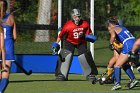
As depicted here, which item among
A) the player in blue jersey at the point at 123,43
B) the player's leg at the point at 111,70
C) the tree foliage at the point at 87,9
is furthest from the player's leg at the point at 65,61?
the tree foliage at the point at 87,9

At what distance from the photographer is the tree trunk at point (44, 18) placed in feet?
65.4

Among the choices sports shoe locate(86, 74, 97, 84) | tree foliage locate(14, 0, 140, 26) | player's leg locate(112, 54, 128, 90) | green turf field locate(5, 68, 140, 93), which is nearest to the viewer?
green turf field locate(5, 68, 140, 93)

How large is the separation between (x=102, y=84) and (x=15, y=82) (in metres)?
2.11

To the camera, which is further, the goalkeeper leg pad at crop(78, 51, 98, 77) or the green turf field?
the goalkeeper leg pad at crop(78, 51, 98, 77)

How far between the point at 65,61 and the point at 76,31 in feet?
3.20

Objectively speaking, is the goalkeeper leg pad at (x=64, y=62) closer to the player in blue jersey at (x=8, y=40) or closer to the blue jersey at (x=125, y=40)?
the blue jersey at (x=125, y=40)

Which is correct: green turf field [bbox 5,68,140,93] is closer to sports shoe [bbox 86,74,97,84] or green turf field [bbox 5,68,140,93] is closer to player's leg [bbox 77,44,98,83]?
sports shoe [bbox 86,74,97,84]

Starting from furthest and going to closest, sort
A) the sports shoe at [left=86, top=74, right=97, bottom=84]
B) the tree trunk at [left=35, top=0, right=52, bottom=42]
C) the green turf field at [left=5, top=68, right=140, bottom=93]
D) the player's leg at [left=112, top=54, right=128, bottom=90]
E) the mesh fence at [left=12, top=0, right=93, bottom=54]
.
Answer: the tree trunk at [left=35, top=0, right=52, bottom=42]
the mesh fence at [left=12, top=0, right=93, bottom=54]
the sports shoe at [left=86, top=74, right=97, bottom=84]
the player's leg at [left=112, top=54, right=128, bottom=90]
the green turf field at [left=5, top=68, right=140, bottom=93]

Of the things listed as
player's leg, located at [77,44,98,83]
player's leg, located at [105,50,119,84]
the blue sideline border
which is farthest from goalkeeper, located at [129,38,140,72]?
the blue sideline border

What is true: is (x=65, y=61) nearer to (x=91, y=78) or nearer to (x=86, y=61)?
(x=86, y=61)

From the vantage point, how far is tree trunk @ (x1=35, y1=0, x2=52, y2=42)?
19922mm

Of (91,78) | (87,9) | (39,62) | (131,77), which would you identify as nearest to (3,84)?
(131,77)

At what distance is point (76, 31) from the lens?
583 inches

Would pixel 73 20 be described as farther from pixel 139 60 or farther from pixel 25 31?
pixel 25 31
